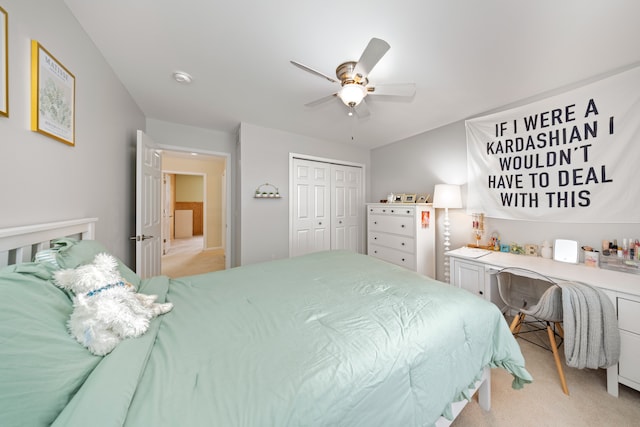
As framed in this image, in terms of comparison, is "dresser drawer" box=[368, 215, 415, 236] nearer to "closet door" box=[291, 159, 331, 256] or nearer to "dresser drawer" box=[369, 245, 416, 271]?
"dresser drawer" box=[369, 245, 416, 271]

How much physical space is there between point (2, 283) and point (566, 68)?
3502mm

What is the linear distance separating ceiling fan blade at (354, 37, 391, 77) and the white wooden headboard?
1.91m

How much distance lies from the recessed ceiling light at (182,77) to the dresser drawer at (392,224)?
2961 mm

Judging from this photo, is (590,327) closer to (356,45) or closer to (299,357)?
(299,357)

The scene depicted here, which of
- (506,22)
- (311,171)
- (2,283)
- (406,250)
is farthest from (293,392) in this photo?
(311,171)

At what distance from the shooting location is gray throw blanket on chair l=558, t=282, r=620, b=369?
4.66ft

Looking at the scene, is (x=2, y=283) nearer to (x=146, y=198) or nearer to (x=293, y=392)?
(x=293, y=392)

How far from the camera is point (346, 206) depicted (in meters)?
4.11

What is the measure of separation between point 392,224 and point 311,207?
134 centimetres

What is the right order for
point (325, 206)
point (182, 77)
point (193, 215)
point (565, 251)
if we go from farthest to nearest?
point (193, 215), point (325, 206), point (565, 251), point (182, 77)

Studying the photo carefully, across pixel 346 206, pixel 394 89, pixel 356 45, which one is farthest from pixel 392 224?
pixel 356 45

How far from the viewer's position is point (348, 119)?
9.60 ft

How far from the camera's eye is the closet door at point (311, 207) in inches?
139

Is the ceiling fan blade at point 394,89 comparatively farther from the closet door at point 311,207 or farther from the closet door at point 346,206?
the closet door at point 346,206
